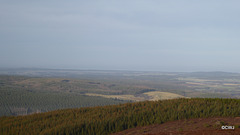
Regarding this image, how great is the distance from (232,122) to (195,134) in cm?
279

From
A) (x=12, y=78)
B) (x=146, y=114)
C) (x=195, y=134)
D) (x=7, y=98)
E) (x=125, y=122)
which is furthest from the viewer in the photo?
(x=12, y=78)

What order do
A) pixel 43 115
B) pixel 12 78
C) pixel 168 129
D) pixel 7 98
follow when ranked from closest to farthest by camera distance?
pixel 168 129
pixel 43 115
pixel 7 98
pixel 12 78

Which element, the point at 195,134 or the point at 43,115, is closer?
the point at 195,134

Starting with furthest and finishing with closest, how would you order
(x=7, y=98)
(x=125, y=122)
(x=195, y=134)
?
(x=7, y=98), (x=125, y=122), (x=195, y=134)

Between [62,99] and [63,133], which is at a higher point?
[63,133]

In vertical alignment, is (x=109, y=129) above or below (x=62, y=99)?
above

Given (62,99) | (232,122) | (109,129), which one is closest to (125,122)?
(109,129)

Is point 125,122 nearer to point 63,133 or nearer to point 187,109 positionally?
point 63,133

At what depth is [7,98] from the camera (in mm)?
66812

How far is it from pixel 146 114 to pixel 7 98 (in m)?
65.2

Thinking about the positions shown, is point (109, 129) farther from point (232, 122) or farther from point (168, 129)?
point (232, 122)

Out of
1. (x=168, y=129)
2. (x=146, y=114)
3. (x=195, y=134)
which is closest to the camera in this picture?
(x=195, y=134)

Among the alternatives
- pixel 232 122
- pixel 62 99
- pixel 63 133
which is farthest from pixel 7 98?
Result: pixel 232 122

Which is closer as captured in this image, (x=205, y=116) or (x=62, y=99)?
(x=205, y=116)
